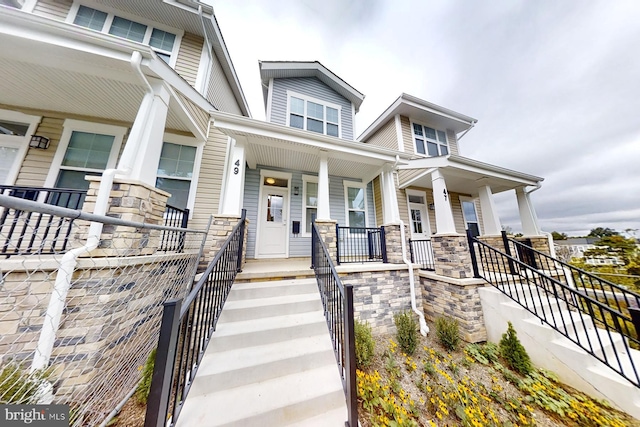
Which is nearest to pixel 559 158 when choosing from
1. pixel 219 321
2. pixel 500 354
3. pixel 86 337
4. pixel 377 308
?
pixel 500 354

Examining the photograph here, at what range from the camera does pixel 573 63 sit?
6121 mm

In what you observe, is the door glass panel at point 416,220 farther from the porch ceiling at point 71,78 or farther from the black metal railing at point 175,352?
the porch ceiling at point 71,78

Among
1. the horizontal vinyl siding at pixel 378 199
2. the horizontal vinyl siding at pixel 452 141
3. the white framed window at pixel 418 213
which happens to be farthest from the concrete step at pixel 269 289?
Result: the horizontal vinyl siding at pixel 452 141

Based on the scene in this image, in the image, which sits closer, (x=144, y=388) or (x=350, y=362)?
(x=350, y=362)

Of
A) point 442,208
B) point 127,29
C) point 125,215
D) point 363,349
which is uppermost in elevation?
point 127,29

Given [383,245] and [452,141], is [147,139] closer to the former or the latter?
[383,245]

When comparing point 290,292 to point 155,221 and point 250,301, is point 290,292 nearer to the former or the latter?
point 250,301

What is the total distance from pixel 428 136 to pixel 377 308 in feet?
23.6

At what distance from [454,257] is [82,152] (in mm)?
7863

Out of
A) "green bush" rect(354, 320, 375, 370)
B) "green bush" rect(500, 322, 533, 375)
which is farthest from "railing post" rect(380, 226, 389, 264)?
"green bush" rect(500, 322, 533, 375)

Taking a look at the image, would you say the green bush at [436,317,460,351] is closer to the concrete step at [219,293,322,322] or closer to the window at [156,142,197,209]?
the concrete step at [219,293,322,322]

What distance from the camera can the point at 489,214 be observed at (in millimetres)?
5715

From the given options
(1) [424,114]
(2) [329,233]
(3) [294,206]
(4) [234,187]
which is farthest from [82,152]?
(1) [424,114]

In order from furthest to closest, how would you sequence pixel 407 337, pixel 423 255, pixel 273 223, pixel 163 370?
1. pixel 423 255
2. pixel 273 223
3. pixel 407 337
4. pixel 163 370
